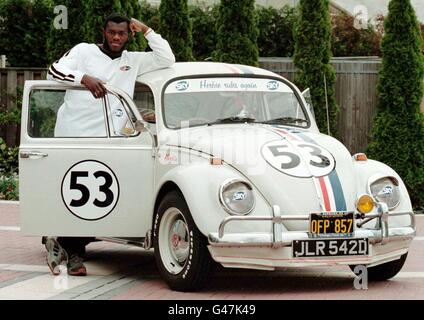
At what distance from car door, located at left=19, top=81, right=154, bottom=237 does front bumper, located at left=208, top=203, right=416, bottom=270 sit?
118 cm

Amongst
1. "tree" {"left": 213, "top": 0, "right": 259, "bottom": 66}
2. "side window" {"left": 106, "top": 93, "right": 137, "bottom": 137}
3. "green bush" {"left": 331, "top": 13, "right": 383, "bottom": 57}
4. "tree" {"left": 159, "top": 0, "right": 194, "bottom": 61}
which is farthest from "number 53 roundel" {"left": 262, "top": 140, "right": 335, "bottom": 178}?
"green bush" {"left": 331, "top": 13, "right": 383, "bottom": 57}

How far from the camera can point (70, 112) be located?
9258mm

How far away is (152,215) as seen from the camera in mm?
8539

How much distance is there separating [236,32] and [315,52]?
153 cm

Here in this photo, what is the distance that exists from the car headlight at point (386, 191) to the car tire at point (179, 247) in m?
1.56

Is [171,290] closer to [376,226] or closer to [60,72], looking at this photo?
[376,226]

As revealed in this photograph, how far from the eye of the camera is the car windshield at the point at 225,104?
8.99m

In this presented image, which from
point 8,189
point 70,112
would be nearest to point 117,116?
point 70,112

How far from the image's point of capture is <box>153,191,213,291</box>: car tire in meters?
7.86

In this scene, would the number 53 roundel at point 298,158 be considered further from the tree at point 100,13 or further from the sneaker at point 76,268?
the tree at point 100,13

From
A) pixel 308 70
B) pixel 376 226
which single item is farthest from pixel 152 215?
pixel 308 70

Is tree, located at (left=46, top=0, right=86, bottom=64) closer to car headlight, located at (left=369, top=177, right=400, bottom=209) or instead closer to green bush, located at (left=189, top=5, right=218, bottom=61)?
green bush, located at (left=189, top=5, right=218, bottom=61)

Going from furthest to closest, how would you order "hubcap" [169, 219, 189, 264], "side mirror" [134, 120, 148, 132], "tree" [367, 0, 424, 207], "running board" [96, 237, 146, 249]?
"tree" [367, 0, 424, 207]
"running board" [96, 237, 146, 249]
"side mirror" [134, 120, 148, 132]
"hubcap" [169, 219, 189, 264]

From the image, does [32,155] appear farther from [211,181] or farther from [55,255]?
[211,181]
